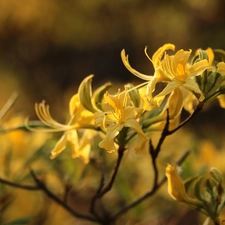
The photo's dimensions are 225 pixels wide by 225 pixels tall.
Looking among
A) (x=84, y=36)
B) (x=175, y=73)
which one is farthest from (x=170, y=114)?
(x=84, y=36)

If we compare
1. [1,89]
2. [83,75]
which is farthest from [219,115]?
[1,89]

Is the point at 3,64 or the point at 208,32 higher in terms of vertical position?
the point at 3,64

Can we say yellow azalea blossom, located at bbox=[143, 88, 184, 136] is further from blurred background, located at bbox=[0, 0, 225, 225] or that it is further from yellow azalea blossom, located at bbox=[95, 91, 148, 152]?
blurred background, located at bbox=[0, 0, 225, 225]

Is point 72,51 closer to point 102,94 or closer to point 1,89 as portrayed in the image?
point 1,89

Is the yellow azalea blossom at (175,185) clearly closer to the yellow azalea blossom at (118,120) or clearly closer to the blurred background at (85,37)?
the yellow azalea blossom at (118,120)

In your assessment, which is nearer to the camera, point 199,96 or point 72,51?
point 199,96

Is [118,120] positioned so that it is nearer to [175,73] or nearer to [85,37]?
[175,73]

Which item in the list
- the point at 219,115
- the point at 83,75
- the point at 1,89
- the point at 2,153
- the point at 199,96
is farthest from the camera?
the point at 83,75
